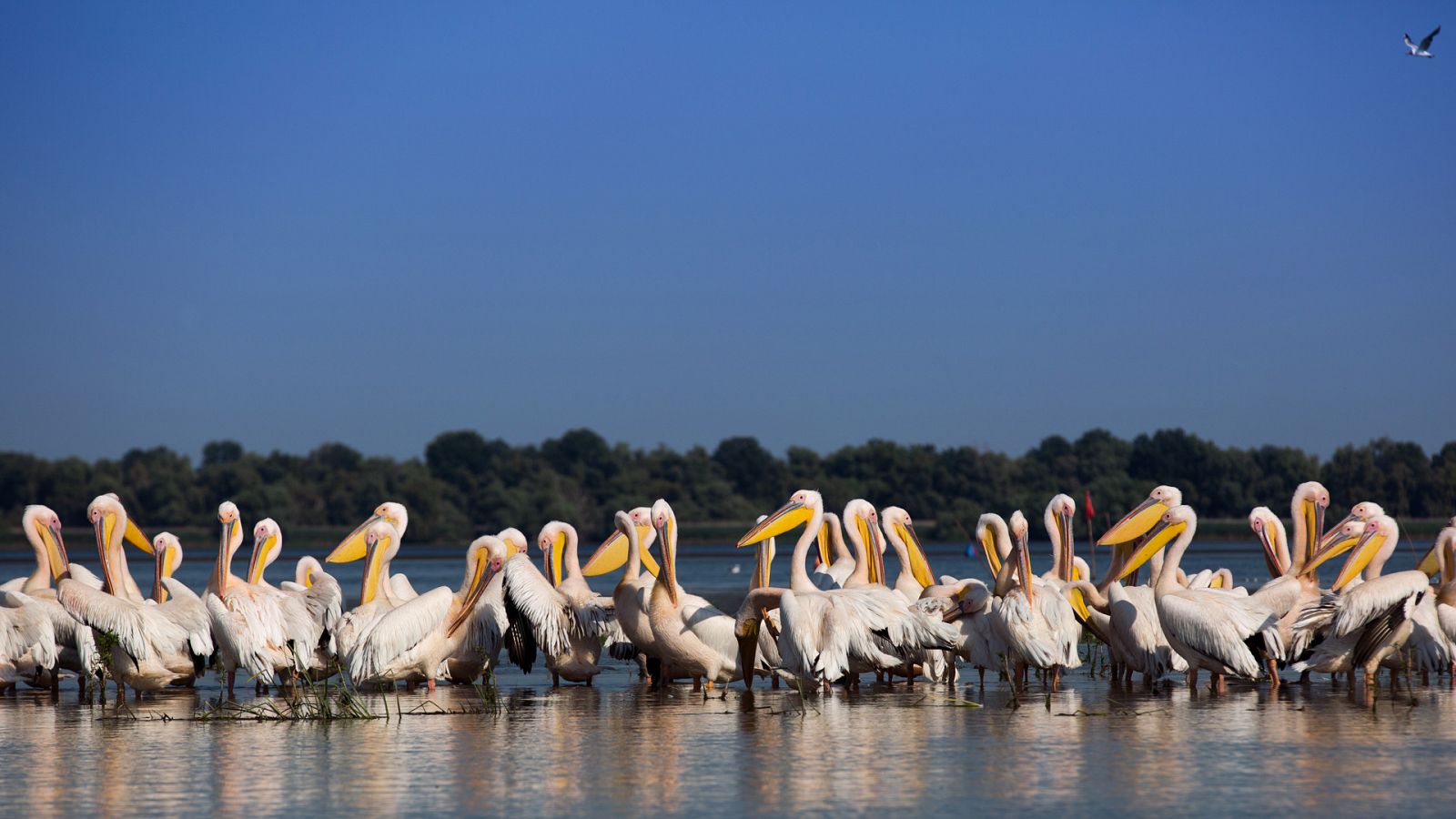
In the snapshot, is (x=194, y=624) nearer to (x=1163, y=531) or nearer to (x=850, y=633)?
(x=850, y=633)

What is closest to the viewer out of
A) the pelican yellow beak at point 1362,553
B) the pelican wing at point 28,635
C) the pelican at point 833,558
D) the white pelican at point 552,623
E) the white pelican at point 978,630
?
Answer: the white pelican at point 978,630

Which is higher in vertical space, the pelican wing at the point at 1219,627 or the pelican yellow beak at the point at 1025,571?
the pelican yellow beak at the point at 1025,571

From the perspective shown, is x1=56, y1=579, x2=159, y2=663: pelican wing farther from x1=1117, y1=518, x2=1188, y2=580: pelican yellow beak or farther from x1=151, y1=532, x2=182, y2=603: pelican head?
x1=1117, y1=518, x2=1188, y2=580: pelican yellow beak

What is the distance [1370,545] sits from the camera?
9.78 metres

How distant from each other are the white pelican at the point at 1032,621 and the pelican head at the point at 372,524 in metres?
3.78

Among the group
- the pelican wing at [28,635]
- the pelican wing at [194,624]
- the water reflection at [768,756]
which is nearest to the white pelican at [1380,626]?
the water reflection at [768,756]

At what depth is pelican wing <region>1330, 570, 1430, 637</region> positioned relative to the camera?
812cm

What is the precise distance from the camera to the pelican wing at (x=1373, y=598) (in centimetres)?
812

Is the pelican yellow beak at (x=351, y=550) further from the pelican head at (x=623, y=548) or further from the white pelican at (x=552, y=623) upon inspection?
the white pelican at (x=552, y=623)

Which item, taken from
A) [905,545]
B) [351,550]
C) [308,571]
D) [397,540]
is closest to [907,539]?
[905,545]

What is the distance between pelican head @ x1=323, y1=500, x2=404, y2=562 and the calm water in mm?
2311

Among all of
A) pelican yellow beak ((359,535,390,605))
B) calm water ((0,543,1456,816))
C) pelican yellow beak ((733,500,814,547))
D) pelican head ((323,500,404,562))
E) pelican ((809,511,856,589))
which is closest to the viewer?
calm water ((0,543,1456,816))

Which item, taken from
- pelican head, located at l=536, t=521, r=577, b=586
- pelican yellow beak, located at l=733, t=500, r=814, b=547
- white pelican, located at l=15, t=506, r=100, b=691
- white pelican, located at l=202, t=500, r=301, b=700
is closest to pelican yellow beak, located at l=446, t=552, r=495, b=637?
white pelican, located at l=202, t=500, r=301, b=700

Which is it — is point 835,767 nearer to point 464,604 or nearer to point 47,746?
point 47,746
